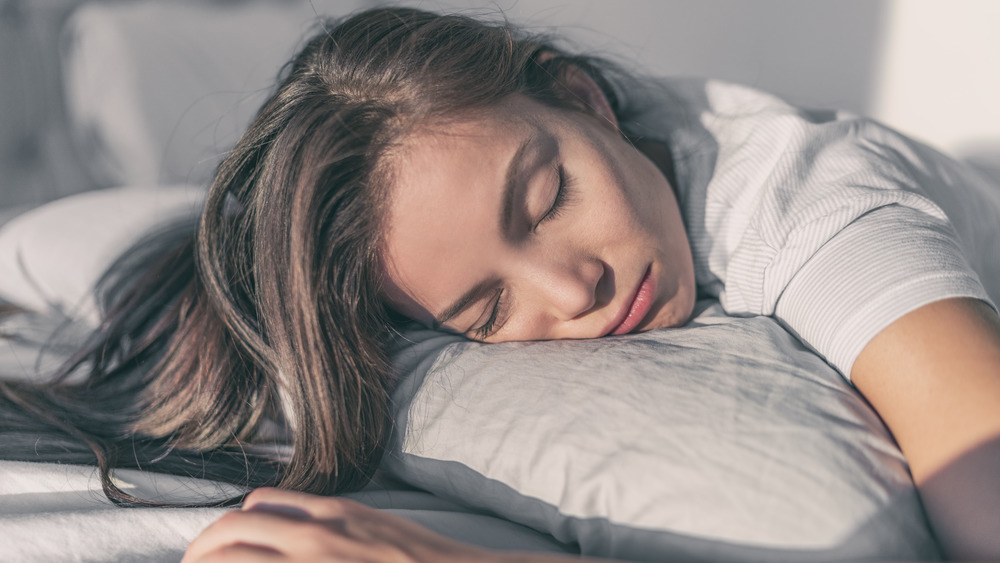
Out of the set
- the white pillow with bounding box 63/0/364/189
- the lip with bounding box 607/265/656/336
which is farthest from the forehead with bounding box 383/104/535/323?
the white pillow with bounding box 63/0/364/189

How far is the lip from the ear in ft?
0.79

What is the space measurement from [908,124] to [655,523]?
1541mm

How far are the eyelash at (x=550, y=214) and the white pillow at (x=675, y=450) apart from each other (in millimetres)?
65

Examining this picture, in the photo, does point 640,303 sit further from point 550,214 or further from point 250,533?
point 250,533

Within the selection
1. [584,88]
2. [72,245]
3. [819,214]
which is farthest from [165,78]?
[819,214]

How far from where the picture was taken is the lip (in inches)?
28.1

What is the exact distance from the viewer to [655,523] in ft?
1.54

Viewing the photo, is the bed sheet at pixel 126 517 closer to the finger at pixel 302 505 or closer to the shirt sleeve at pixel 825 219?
the finger at pixel 302 505

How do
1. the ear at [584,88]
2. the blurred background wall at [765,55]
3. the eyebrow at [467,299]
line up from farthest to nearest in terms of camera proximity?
the blurred background wall at [765,55] → the ear at [584,88] → the eyebrow at [467,299]

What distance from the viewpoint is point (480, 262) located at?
0.65 meters

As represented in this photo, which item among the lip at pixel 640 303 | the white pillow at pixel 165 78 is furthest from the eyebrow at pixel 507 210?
the white pillow at pixel 165 78

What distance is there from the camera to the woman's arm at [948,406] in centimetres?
46

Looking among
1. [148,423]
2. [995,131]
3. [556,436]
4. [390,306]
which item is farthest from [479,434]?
[995,131]

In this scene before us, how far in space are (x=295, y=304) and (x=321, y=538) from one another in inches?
11.3
